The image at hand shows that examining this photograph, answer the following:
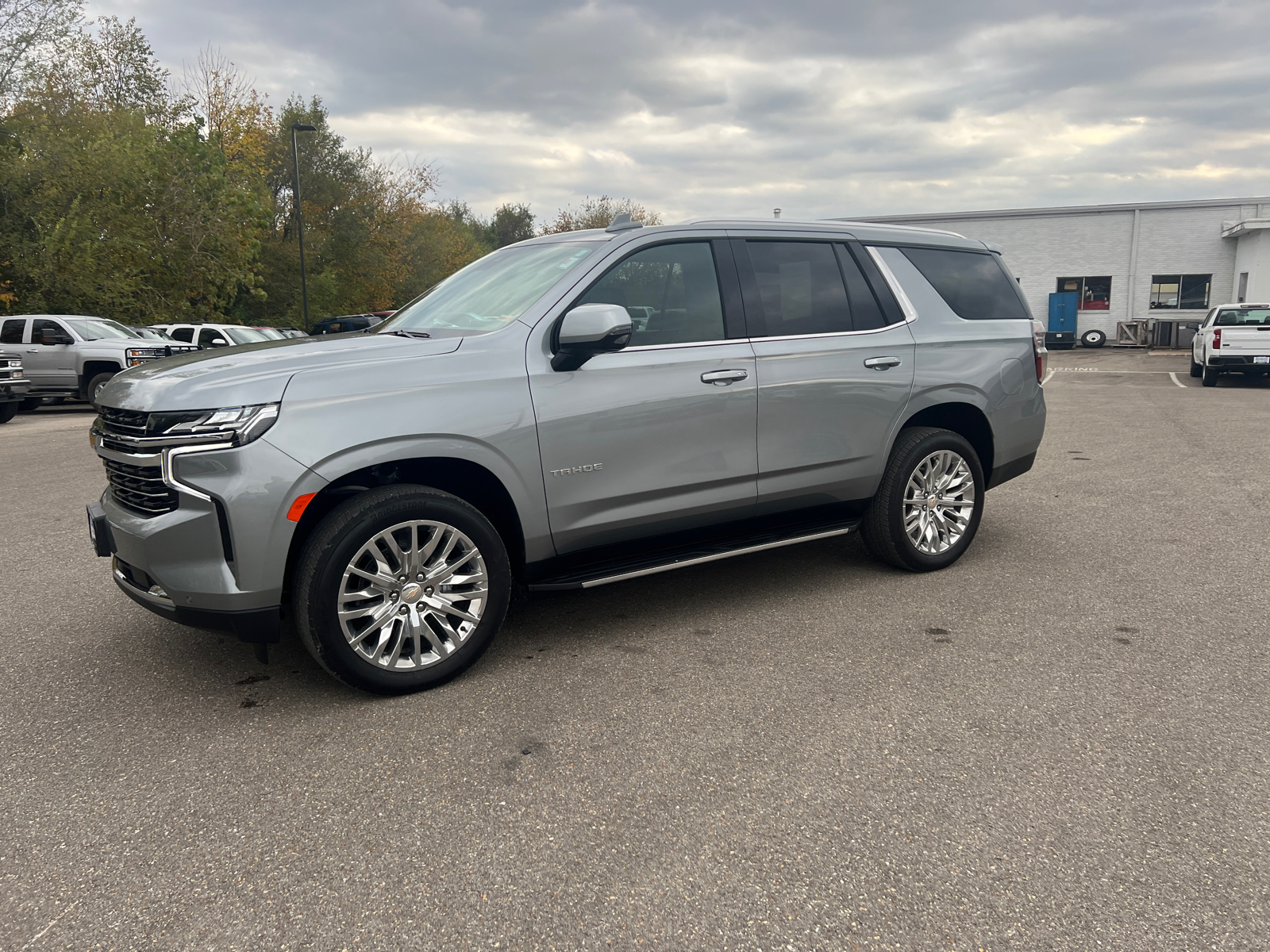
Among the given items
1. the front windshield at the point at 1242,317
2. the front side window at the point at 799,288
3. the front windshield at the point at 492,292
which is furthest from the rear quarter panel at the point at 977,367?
the front windshield at the point at 1242,317

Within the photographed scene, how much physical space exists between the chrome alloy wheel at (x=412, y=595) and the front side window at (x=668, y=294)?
49.5 inches

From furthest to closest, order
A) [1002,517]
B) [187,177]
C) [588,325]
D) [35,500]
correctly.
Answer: [187,177] < [35,500] < [1002,517] < [588,325]

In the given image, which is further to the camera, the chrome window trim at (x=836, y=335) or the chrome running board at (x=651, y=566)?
the chrome window trim at (x=836, y=335)

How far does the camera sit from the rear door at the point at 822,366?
449 cm

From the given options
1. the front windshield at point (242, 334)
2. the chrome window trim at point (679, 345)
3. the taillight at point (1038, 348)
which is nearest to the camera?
the chrome window trim at point (679, 345)

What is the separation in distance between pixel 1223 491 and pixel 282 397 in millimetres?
7367

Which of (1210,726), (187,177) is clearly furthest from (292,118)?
(1210,726)

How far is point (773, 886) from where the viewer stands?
94.4 inches

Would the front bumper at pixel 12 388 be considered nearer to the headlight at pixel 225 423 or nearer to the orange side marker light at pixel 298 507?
the headlight at pixel 225 423

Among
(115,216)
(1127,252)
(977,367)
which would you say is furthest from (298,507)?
(1127,252)

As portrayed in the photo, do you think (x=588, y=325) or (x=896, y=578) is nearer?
(x=588, y=325)

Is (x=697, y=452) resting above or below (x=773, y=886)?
above

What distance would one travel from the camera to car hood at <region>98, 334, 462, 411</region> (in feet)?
10.8

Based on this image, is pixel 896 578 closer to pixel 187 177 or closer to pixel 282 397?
pixel 282 397
